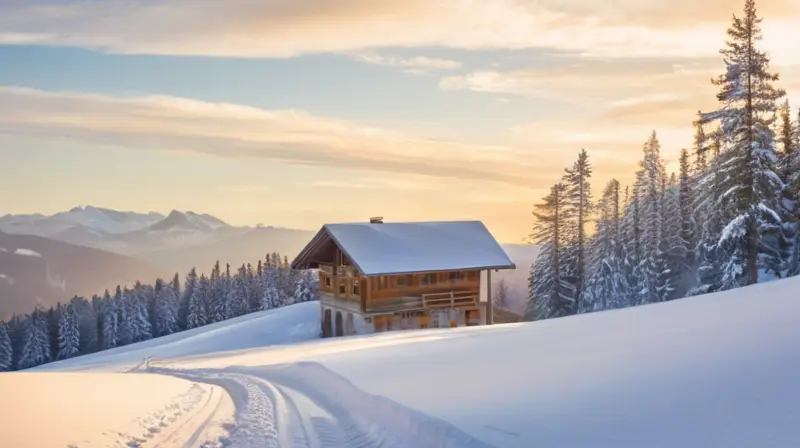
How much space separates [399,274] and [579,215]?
22358 mm

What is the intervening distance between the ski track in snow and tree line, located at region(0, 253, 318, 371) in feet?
188

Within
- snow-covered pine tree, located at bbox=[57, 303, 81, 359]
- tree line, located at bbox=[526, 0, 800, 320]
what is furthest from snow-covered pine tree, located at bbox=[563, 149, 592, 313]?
snow-covered pine tree, located at bbox=[57, 303, 81, 359]

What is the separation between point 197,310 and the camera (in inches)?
3369

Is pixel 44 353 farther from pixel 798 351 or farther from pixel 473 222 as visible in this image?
pixel 798 351

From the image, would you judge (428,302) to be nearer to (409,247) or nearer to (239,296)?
(409,247)

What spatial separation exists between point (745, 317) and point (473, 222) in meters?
30.7

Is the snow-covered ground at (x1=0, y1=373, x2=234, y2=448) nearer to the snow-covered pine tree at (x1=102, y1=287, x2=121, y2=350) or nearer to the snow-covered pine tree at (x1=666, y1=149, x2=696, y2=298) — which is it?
the snow-covered pine tree at (x1=666, y1=149, x2=696, y2=298)

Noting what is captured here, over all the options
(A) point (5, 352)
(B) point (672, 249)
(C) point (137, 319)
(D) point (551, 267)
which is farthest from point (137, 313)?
(B) point (672, 249)

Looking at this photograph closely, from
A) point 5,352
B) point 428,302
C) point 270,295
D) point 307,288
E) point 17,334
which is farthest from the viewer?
point 17,334

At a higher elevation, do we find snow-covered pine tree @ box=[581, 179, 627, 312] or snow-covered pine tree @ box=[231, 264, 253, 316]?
snow-covered pine tree @ box=[581, 179, 627, 312]

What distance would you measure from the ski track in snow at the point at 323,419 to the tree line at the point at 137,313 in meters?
57.2

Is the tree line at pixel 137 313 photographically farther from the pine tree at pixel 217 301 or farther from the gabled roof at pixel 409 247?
the gabled roof at pixel 409 247

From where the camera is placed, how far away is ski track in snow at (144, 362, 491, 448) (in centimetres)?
917

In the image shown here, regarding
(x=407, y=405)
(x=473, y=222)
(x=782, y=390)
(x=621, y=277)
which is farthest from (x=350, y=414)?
(x=621, y=277)
